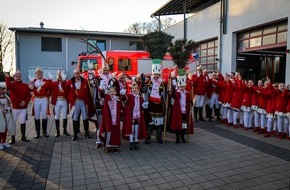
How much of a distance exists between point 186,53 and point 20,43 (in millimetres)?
15274

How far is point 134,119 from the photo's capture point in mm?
6680

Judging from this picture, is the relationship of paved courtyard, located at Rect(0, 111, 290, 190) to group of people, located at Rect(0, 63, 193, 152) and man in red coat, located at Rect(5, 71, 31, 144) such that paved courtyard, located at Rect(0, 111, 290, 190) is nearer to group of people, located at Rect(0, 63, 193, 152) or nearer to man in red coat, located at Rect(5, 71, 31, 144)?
group of people, located at Rect(0, 63, 193, 152)

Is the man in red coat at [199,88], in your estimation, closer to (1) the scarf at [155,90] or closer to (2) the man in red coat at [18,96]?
(1) the scarf at [155,90]

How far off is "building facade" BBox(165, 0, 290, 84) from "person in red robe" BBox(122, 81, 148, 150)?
6923mm

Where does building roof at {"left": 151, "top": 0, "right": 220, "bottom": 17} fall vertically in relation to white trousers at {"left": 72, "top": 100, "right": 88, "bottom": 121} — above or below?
above

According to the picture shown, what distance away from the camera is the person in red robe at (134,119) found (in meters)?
6.56

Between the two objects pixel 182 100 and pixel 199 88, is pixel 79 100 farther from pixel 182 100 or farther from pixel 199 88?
pixel 199 88

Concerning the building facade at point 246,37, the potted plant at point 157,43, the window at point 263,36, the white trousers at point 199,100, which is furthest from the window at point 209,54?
the white trousers at point 199,100

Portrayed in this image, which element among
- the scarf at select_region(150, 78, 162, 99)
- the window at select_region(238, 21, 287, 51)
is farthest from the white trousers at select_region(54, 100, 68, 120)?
the window at select_region(238, 21, 287, 51)

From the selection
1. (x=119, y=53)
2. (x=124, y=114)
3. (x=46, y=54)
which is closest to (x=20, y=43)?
(x=46, y=54)

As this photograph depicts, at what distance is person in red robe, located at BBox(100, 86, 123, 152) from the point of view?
6.31 meters

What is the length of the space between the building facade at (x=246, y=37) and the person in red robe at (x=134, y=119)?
692cm

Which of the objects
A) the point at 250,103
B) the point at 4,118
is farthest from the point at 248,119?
the point at 4,118

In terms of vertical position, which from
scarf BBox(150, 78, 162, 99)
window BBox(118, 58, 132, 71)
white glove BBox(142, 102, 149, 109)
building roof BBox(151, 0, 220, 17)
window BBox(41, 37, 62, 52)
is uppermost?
building roof BBox(151, 0, 220, 17)
